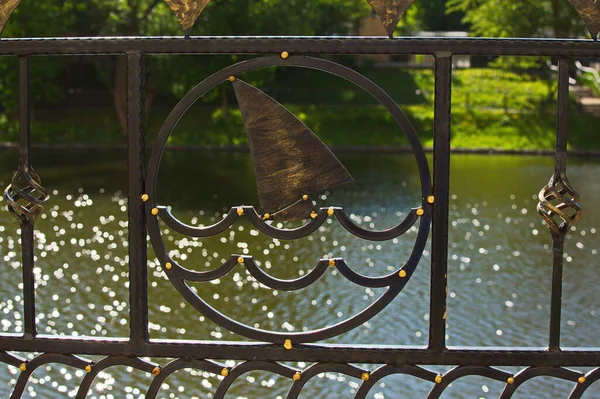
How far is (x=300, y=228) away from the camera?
200 cm

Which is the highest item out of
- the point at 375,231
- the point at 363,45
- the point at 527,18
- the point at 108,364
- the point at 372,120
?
the point at 527,18

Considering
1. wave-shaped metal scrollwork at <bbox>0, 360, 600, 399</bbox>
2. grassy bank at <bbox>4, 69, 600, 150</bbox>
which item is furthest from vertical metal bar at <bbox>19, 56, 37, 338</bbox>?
grassy bank at <bbox>4, 69, 600, 150</bbox>

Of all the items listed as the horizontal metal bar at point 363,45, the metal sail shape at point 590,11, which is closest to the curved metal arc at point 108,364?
the horizontal metal bar at point 363,45

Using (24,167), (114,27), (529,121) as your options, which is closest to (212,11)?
(114,27)

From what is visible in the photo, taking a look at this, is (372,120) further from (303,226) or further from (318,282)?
(303,226)

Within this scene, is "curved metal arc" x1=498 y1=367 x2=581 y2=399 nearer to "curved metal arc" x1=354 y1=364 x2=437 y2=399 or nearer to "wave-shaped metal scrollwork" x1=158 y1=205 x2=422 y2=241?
"curved metal arc" x1=354 y1=364 x2=437 y2=399

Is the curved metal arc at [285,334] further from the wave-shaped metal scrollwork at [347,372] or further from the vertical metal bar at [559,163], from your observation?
the vertical metal bar at [559,163]

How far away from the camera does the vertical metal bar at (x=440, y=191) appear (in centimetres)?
204

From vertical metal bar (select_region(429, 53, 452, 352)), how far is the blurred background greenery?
2227 centimetres

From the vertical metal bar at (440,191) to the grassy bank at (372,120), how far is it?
23445mm

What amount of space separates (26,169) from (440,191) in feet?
2.99

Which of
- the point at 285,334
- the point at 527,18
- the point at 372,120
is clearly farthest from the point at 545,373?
the point at 527,18

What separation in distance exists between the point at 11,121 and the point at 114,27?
3.89 m

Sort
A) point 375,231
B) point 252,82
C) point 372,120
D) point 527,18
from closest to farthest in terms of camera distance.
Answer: point 375,231, point 252,82, point 372,120, point 527,18
